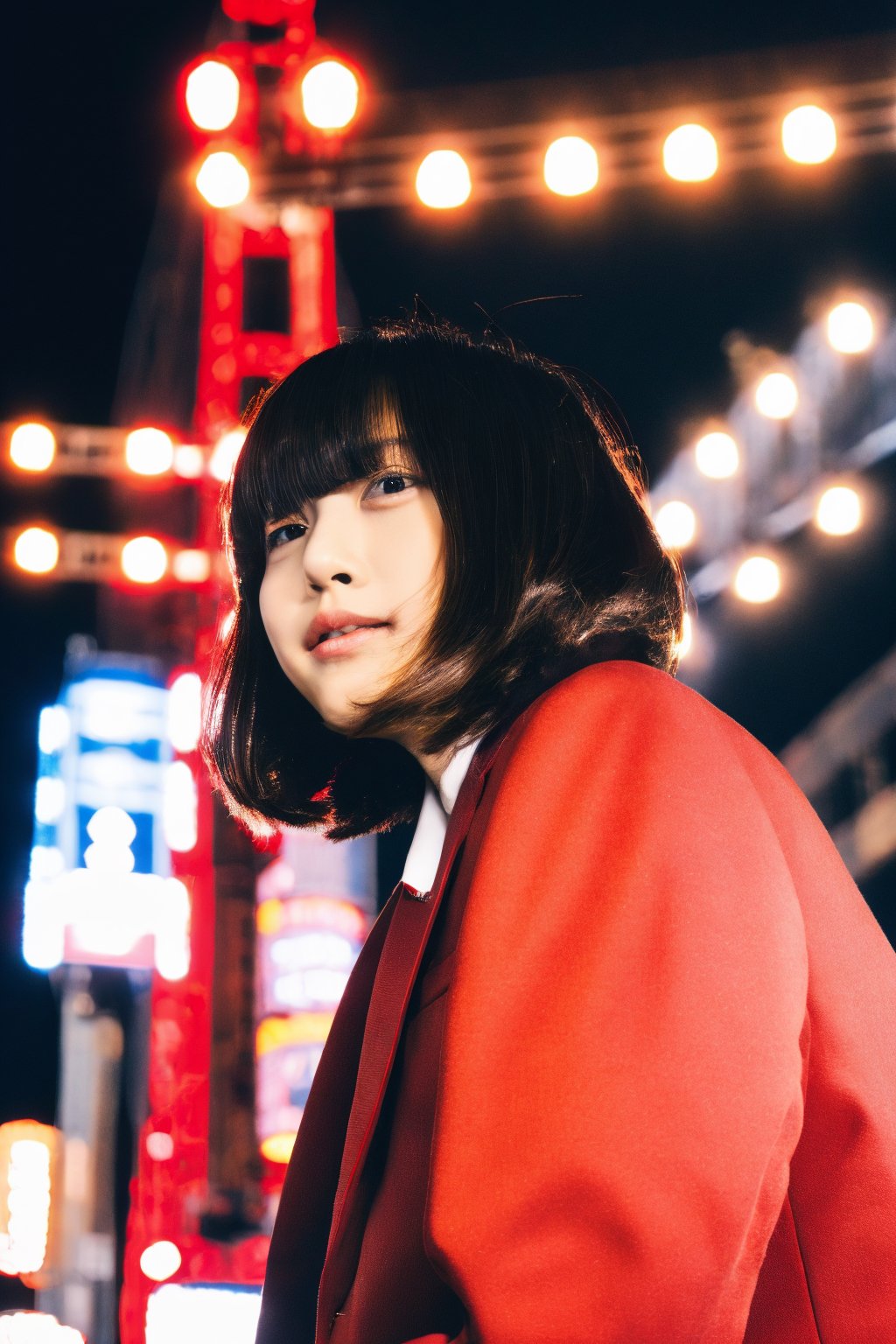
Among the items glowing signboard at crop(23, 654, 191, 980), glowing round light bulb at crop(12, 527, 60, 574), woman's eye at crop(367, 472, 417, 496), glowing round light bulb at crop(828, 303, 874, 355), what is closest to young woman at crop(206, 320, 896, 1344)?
woman's eye at crop(367, 472, 417, 496)

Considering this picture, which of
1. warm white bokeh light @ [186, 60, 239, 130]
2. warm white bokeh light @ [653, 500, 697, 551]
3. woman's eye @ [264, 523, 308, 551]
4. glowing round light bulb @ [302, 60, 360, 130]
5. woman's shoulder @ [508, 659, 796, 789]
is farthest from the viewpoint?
warm white bokeh light @ [653, 500, 697, 551]

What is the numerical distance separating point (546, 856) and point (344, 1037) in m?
0.59

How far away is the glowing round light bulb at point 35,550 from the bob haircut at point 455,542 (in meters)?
4.36

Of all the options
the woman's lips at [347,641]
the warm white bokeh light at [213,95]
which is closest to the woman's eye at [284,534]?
the woman's lips at [347,641]

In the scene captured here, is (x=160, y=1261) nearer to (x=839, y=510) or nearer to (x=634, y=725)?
(x=839, y=510)

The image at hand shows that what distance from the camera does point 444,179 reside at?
4.41 metres

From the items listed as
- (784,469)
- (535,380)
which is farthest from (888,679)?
(535,380)

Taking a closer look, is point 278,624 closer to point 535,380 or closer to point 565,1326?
point 535,380

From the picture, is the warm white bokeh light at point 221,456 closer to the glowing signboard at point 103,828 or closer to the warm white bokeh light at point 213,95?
the warm white bokeh light at point 213,95

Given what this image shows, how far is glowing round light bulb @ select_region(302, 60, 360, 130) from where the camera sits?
444 cm

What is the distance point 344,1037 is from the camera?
1542 mm

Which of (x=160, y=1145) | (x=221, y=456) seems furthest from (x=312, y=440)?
(x=160, y=1145)

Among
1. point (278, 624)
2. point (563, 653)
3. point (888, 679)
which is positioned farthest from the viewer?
point (888, 679)

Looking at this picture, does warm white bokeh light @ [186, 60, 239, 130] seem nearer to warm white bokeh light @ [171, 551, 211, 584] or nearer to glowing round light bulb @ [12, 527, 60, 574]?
glowing round light bulb @ [12, 527, 60, 574]
